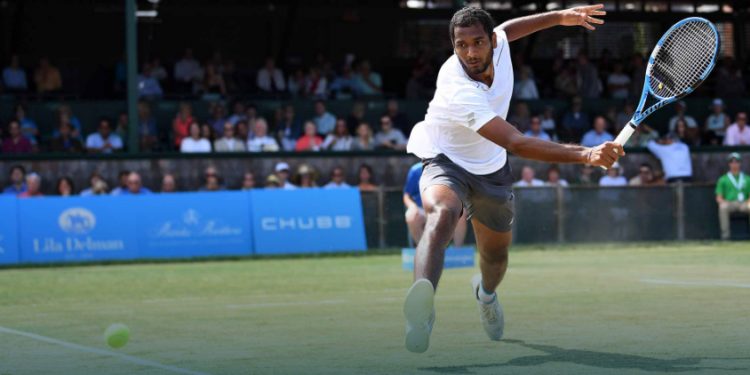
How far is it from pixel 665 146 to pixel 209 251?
9524mm

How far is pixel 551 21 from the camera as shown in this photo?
930cm

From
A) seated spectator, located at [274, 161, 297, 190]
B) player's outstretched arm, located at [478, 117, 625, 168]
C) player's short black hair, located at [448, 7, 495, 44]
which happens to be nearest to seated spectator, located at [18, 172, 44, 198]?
seated spectator, located at [274, 161, 297, 190]

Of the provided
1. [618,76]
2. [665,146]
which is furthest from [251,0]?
[665,146]

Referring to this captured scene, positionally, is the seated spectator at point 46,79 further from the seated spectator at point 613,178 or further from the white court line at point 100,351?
the white court line at point 100,351

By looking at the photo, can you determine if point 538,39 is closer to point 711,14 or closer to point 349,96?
point 711,14

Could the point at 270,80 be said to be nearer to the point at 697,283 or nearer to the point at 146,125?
the point at 146,125

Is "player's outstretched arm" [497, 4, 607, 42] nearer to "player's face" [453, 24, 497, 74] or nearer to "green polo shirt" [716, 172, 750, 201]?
"player's face" [453, 24, 497, 74]

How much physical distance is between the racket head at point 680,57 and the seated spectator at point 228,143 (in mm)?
15930

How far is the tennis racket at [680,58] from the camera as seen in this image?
28.2 feet

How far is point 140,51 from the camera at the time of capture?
98.1 feet

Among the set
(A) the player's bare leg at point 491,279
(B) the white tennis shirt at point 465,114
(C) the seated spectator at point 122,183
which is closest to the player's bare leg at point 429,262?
(B) the white tennis shirt at point 465,114

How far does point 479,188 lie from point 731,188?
53.8ft

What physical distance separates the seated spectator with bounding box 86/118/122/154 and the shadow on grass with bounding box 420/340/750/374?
55.1 ft

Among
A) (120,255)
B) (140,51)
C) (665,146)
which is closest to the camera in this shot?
(120,255)
